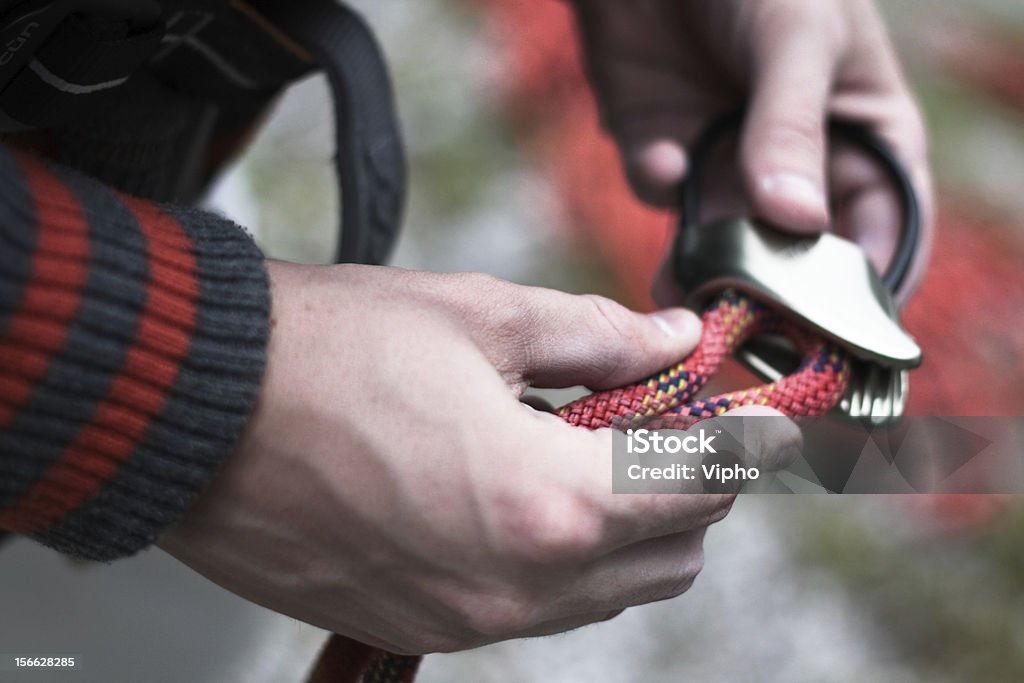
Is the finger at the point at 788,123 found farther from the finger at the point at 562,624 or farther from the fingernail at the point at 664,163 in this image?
the finger at the point at 562,624

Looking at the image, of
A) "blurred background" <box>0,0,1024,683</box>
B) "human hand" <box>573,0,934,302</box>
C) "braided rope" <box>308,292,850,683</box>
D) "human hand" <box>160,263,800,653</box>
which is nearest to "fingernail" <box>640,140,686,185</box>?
"human hand" <box>573,0,934,302</box>

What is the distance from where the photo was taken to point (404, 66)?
103 centimetres

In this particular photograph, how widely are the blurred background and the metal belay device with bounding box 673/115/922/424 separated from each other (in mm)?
367

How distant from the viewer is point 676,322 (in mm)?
415

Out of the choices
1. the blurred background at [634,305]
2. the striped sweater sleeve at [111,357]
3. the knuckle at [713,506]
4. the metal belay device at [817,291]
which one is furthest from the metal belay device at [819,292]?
the blurred background at [634,305]

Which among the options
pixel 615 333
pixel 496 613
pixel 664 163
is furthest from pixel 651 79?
pixel 496 613

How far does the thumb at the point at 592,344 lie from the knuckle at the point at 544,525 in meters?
0.06

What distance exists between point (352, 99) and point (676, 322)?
199 millimetres

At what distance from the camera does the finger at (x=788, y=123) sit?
46cm

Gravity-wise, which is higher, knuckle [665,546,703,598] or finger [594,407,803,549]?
finger [594,407,803,549]

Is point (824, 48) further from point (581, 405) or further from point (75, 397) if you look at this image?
point (75, 397)

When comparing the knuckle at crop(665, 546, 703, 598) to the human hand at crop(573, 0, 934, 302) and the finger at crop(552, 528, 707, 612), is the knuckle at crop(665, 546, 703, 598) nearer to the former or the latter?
the finger at crop(552, 528, 707, 612)

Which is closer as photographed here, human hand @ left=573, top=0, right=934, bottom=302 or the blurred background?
human hand @ left=573, top=0, right=934, bottom=302

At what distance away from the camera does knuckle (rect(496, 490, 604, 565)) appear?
306 millimetres
